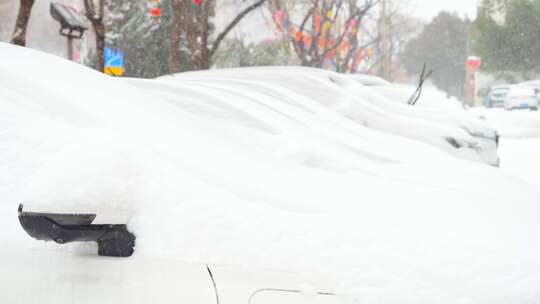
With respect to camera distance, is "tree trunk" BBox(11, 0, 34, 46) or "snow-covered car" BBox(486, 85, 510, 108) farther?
"snow-covered car" BBox(486, 85, 510, 108)

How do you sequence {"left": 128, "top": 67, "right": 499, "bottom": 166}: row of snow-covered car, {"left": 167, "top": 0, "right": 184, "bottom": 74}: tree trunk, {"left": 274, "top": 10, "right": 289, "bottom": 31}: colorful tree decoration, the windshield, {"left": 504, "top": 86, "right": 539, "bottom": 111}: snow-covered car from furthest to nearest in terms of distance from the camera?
1. {"left": 504, "top": 86, "right": 539, "bottom": 111}: snow-covered car
2. {"left": 274, "top": 10, "right": 289, "bottom": 31}: colorful tree decoration
3. {"left": 167, "top": 0, "right": 184, "bottom": 74}: tree trunk
4. {"left": 128, "top": 67, "right": 499, "bottom": 166}: row of snow-covered car
5. the windshield

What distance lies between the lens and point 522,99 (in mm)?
26641

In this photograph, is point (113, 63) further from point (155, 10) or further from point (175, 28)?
point (175, 28)

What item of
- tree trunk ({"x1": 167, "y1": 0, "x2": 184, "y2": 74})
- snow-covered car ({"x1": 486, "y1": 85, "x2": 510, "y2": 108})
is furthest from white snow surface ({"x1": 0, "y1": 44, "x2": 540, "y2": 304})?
snow-covered car ({"x1": 486, "y1": 85, "x2": 510, "y2": 108})

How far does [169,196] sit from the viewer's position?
1.78 metres

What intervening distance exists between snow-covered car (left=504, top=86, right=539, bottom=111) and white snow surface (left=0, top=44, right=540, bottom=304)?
26.1 metres

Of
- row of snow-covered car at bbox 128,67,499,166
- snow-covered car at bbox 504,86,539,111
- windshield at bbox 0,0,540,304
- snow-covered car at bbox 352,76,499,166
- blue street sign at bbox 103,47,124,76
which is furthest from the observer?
snow-covered car at bbox 504,86,539,111

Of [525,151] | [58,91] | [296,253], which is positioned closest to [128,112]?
[58,91]

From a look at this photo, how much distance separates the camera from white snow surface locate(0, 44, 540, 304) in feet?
5.42

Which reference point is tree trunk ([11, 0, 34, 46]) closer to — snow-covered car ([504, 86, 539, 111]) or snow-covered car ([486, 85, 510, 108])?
snow-covered car ([504, 86, 539, 111])

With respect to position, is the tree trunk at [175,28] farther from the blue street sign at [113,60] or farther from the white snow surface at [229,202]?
the white snow surface at [229,202]

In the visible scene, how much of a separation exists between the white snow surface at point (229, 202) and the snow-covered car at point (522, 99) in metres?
26.1

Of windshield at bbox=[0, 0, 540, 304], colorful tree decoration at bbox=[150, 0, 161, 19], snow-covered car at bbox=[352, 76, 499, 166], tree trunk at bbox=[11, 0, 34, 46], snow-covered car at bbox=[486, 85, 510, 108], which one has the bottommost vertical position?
snow-covered car at bbox=[486, 85, 510, 108]

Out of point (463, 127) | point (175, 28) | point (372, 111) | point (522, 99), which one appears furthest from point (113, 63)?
point (522, 99)
